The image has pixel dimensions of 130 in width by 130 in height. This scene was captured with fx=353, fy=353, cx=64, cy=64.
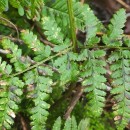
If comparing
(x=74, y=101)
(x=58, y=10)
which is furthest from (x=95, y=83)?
(x=58, y=10)

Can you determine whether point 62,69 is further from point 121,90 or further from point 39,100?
point 121,90

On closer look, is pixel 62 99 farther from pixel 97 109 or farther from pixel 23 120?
pixel 97 109

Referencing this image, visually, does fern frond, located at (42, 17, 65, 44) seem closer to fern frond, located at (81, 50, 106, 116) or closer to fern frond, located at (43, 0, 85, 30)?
fern frond, located at (81, 50, 106, 116)

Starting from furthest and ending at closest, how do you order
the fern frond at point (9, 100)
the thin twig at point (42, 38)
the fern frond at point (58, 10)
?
1. the thin twig at point (42, 38)
2. the fern frond at point (58, 10)
3. the fern frond at point (9, 100)

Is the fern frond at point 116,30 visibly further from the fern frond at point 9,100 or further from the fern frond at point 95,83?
the fern frond at point 9,100

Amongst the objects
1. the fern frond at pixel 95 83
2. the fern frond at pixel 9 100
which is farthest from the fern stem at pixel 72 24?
the fern frond at pixel 9 100

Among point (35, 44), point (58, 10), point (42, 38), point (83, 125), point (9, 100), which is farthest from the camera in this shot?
point (42, 38)
